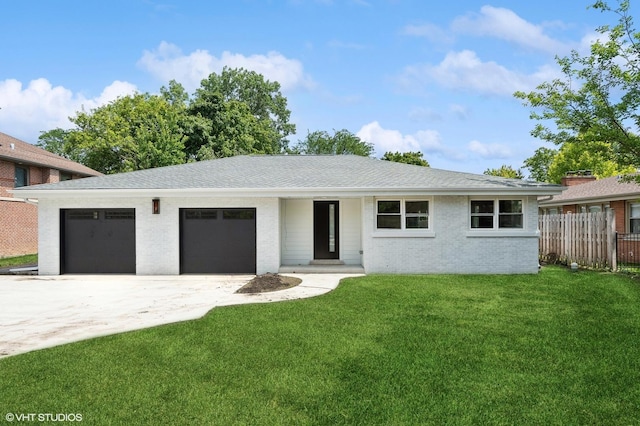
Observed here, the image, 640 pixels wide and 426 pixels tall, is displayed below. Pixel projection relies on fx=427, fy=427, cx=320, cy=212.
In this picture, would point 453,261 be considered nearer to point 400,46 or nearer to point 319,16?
point 400,46

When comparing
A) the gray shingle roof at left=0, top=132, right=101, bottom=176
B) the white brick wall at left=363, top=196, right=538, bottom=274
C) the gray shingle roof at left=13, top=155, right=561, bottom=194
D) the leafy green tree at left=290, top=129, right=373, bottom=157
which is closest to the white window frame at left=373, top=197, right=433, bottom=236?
the white brick wall at left=363, top=196, right=538, bottom=274

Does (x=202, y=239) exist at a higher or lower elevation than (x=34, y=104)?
lower

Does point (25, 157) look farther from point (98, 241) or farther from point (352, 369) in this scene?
point (352, 369)

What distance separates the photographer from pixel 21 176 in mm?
23656

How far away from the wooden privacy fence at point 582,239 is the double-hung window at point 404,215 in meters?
5.92

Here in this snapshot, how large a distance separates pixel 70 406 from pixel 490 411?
399 centimetres

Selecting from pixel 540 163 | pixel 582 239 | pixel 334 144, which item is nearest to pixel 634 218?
pixel 582 239

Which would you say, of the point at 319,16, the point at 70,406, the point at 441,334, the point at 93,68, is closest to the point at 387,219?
the point at 441,334

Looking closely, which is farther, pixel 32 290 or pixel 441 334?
pixel 32 290

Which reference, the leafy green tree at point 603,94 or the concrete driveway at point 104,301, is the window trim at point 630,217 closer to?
the leafy green tree at point 603,94

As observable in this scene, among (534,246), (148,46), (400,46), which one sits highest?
(148,46)

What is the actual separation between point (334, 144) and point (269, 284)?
144 ft

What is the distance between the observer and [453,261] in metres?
13.3

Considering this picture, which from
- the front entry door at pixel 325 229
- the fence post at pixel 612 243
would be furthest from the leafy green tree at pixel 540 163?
the front entry door at pixel 325 229
